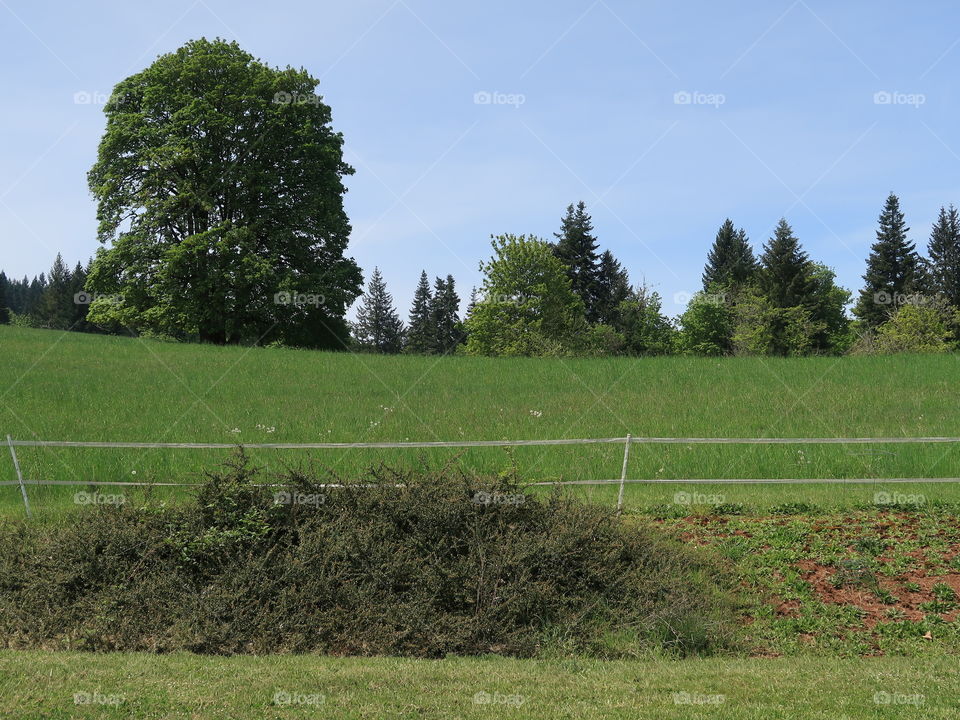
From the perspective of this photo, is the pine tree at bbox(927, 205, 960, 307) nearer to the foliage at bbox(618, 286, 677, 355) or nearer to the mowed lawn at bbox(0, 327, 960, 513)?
the foliage at bbox(618, 286, 677, 355)

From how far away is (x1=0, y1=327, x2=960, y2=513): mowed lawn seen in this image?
14430mm

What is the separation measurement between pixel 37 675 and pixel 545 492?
826 cm

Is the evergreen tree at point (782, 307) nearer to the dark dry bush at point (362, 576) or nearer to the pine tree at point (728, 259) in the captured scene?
the pine tree at point (728, 259)

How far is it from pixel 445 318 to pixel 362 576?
79.7 metres

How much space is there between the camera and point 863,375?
26.8 m

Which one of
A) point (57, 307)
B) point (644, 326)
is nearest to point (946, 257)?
point (644, 326)

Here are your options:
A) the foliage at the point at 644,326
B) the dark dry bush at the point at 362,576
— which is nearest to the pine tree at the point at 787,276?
the foliage at the point at 644,326

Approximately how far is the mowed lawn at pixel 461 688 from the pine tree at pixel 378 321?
9038 centimetres

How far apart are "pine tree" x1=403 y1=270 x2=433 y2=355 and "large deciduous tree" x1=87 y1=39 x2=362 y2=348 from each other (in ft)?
156

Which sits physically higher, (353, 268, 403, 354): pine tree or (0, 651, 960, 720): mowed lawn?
(353, 268, 403, 354): pine tree

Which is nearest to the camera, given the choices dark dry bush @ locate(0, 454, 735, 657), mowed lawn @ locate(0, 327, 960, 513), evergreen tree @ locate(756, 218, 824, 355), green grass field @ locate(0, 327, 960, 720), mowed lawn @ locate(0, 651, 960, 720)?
mowed lawn @ locate(0, 651, 960, 720)

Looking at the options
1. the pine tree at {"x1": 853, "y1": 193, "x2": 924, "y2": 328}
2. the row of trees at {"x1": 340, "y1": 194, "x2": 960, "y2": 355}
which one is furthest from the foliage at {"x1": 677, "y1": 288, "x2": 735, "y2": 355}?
the pine tree at {"x1": 853, "y1": 193, "x2": 924, "y2": 328}

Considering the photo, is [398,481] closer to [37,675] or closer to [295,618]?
[295,618]

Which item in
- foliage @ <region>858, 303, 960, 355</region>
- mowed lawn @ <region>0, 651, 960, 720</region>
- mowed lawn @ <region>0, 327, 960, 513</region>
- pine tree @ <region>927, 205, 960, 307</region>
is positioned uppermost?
pine tree @ <region>927, 205, 960, 307</region>
